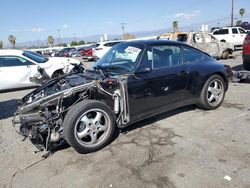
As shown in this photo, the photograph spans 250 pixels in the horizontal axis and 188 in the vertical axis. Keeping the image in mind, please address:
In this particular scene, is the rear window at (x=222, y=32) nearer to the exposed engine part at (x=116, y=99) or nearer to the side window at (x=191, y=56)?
the side window at (x=191, y=56)

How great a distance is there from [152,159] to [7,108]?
485 cm

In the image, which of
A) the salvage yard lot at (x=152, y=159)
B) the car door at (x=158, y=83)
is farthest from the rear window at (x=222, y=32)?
the car door at (x=158, y=83)

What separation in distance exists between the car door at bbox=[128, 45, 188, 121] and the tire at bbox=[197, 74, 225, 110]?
620mm

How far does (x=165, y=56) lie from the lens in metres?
4.57

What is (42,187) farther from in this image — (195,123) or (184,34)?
(184,34)

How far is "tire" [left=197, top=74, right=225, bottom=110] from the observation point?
16.7ft

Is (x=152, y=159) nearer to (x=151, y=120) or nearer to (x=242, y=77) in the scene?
(x=151, y=120)

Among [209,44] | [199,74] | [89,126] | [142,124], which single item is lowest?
[142,124]

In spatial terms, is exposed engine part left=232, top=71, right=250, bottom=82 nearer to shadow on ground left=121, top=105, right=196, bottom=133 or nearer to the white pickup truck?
shadow on ground left=121, top=105, right=196, bottom=133

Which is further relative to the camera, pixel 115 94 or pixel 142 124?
pixel 142 124

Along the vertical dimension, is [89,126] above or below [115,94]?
below

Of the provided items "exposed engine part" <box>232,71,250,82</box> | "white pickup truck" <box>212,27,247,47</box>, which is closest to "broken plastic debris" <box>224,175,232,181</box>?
"exposed engine part" <box>232,71,250,82</box>

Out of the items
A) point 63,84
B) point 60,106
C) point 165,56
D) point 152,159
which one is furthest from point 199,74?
point 60,106

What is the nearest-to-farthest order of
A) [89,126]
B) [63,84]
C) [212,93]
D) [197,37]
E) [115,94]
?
1. [89,126]
2. [115,94]
3. [63,84]
4. [212,93]
5. [197,37]
